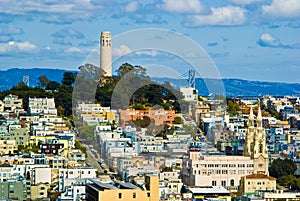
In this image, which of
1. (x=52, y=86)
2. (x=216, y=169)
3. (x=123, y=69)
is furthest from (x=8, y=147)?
(x=52, y=86)

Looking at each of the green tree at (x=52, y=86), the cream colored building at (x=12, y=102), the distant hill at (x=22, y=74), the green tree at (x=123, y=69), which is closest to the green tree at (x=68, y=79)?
the green tree at (x=52, y=86)

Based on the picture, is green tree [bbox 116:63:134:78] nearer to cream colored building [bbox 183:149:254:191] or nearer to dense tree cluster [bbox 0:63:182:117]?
dense tree cluster [bbox 0:63:182:117]

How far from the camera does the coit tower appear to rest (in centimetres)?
4238

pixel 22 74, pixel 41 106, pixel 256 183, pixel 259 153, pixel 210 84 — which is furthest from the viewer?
pixel 22 74

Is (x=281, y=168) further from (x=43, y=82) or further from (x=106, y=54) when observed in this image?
(x=43, y=82)

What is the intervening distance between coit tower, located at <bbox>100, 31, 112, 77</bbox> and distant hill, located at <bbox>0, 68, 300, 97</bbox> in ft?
10.7

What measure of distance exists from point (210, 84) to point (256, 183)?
10.6m

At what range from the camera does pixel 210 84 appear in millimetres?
40000

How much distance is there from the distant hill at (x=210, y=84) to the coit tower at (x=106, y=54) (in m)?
3.27

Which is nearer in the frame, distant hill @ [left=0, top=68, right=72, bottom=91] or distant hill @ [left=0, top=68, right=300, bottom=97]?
distant hill @ [left=0, top=68, right=300, bottom=97]

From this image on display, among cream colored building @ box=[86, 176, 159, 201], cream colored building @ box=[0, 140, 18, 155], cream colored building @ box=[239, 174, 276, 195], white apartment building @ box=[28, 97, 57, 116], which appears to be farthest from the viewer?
white apartment building @ box=[28, 97, 57, 116]

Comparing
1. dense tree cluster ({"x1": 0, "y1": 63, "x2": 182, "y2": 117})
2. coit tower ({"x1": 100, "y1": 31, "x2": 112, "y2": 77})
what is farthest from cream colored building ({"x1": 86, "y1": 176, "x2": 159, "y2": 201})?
coit tower ({"x1": 100, "y1": 31, "x2": 112, "y2": 77})

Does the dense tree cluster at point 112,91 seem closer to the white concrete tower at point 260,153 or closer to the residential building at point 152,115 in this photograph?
the residential building at point 152,115

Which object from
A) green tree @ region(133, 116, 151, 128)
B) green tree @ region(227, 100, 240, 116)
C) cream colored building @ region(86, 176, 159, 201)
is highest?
green tree @ region(227, 100, 240, 116)
